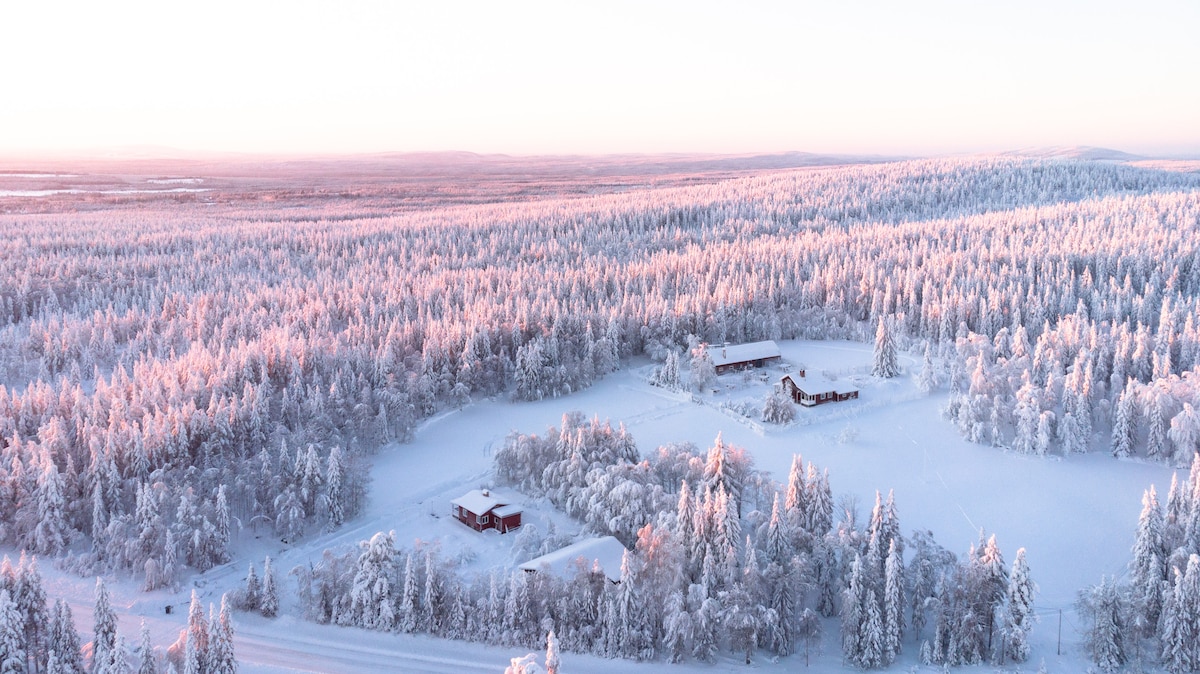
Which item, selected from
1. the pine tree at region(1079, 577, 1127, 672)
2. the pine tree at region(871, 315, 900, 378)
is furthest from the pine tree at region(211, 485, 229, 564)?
the pine tree at region(871, 315, 900, 378)

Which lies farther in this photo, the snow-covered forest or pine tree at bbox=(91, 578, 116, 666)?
the snow-covered forest

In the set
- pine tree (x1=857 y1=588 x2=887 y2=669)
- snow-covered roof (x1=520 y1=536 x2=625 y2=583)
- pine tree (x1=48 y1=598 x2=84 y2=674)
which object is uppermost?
pine tree (x1=48 y1=598 x2=84 y2=674)

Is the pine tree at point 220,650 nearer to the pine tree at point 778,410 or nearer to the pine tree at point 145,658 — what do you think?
the pine tree at point 145,658

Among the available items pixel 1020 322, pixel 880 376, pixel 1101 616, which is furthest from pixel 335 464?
pixel 1020 322

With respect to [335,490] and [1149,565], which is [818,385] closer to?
[1149,565]

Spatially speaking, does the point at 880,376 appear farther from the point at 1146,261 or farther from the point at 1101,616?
the point at 1146,261

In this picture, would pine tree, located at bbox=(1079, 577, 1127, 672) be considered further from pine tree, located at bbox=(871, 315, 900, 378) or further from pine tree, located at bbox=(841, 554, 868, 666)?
pine tree, located at bbox=(871, 315, 900, 378)

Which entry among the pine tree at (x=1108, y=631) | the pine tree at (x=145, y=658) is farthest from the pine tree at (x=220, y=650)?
the pine tree at (x=1108, y=631)
